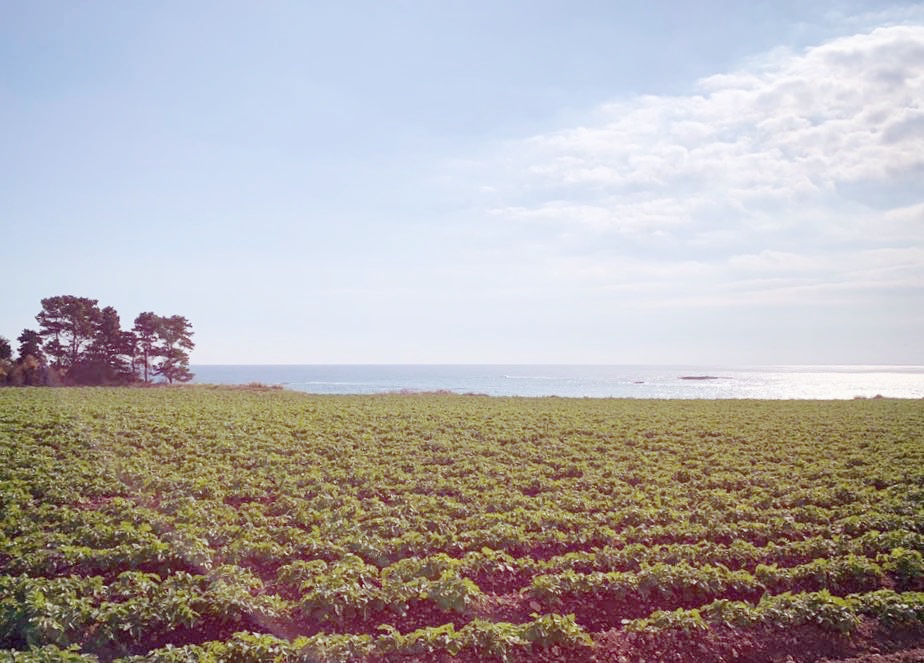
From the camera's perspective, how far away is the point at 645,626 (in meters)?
9.68

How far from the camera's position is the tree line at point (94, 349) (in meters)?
72.9

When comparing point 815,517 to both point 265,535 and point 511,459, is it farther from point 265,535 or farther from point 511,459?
point 265,535

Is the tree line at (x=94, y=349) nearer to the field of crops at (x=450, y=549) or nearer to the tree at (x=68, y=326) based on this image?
the tree at (x=68, y=326)

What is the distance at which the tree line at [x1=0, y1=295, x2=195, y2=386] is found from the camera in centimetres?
7294

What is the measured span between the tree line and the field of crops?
55.9m

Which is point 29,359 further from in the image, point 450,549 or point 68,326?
point 450,549

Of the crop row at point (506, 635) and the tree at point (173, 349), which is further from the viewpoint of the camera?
the tree at point (173, 349)

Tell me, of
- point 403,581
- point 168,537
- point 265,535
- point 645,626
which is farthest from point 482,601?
point 168,537

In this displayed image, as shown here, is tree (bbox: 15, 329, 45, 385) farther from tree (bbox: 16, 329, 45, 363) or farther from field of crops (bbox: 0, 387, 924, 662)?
field of crops (bbox: 0, 387, 924, 662)

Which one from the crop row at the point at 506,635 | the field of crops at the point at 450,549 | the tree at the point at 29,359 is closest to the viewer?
the crop row at the point at 506,635

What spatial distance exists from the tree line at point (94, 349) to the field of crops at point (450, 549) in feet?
184

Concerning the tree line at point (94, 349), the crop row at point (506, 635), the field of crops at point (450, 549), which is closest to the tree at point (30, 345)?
the tree line at point (94, 349)

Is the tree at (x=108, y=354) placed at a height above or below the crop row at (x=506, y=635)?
above

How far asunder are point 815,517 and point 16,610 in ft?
59.8
